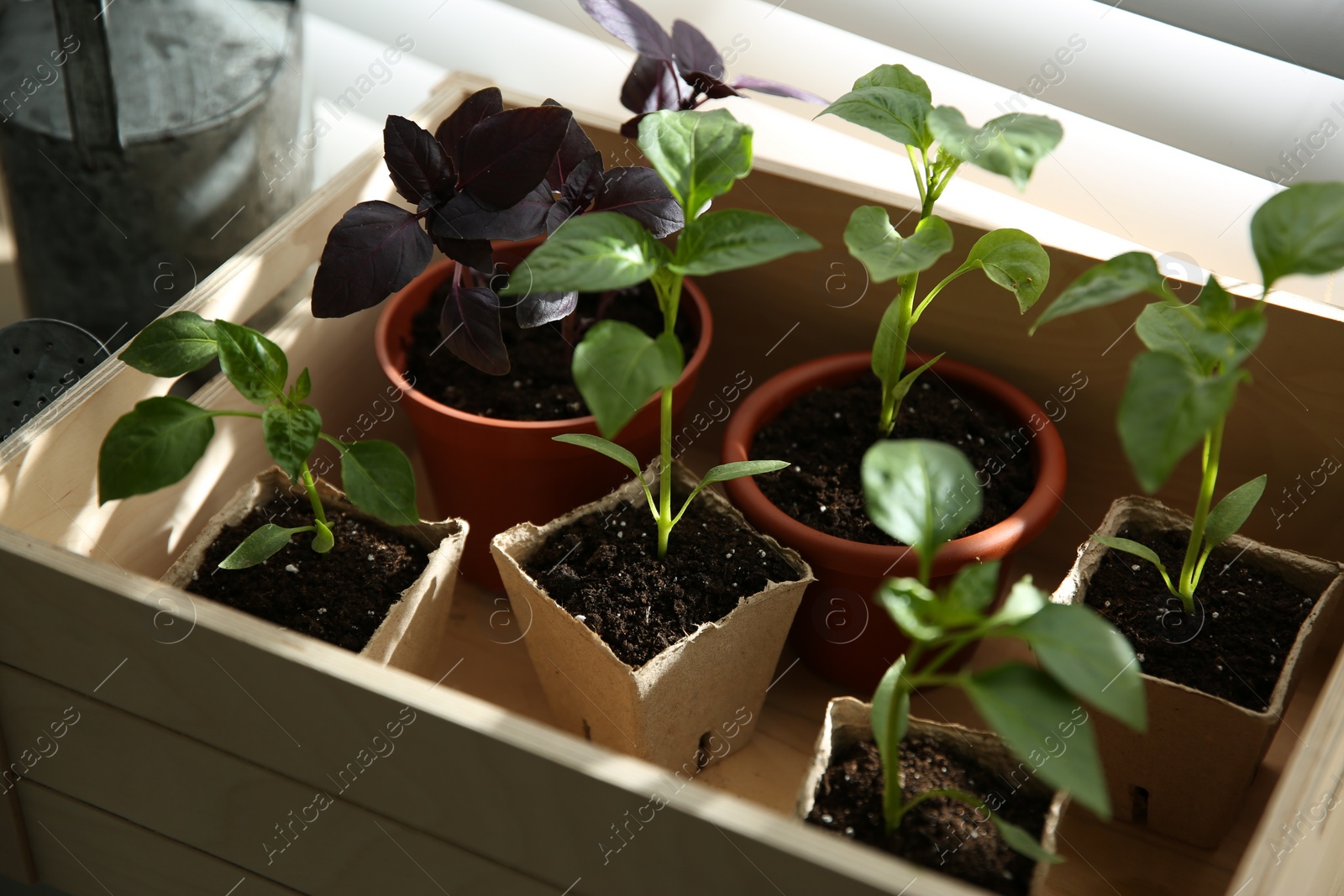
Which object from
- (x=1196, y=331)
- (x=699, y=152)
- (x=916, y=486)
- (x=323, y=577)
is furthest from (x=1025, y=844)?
(x=323, y=577)

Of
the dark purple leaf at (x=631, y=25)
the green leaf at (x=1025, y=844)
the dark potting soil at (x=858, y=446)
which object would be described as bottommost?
the dark potting soil at (x=858, y=446)

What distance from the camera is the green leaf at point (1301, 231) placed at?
619 mm

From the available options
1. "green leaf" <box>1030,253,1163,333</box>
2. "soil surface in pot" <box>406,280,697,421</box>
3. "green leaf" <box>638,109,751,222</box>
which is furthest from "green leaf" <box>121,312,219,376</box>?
"green leaf" <box>1030,253,1163,333</box>

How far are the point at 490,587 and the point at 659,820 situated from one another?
1.54 feet

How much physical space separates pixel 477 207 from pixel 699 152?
0.24m

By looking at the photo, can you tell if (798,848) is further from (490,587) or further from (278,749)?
(490,587)

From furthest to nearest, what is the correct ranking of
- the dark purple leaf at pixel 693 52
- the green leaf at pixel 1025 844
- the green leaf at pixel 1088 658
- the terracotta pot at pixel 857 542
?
the dark purple leaf at pixel 693 52, the terracotta pot at pixel 857 542, the green leaf at pixel 1025 844, the green leaf at pixel 1088 658

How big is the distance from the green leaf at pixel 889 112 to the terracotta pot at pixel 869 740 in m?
0.39

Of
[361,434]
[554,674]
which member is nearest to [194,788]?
[554,674]

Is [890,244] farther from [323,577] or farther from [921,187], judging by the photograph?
[323,577]

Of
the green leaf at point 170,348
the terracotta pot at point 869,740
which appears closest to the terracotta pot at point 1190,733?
the terracotta pot at point 869,740

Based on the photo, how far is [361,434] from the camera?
1.12 m

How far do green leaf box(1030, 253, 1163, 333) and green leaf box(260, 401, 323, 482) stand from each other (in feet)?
1.51

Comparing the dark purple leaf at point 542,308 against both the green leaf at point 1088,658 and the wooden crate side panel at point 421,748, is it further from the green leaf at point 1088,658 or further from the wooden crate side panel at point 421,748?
the green leaf at point 1088,658
